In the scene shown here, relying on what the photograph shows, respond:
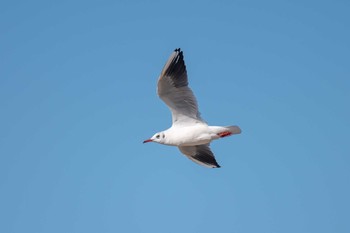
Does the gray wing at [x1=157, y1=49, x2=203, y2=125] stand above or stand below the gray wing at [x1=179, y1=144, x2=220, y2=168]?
above

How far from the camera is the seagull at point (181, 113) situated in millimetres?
16484

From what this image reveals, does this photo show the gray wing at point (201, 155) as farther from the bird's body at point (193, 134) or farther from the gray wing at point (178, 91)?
the gray wing at point (178, 91)

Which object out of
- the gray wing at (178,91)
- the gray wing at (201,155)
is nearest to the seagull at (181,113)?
the gray wing at (178,91)

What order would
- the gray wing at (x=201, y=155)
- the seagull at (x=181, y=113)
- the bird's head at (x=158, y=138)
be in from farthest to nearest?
the gray wing at (x=201, y=155), the bird's head at (x=158, y=138), the seagull at (x=181, y=113)

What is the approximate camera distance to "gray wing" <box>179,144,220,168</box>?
18.2 metres

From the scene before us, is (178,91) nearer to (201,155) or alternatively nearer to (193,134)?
(193,134)

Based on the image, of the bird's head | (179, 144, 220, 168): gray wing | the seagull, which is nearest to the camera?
the seagull

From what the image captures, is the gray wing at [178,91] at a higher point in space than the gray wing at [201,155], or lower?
higher

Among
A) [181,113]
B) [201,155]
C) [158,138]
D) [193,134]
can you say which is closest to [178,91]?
[181,113]

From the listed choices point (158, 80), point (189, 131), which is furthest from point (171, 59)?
point (189, 131)

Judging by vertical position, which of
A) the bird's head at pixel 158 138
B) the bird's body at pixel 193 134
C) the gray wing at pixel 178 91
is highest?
the gray wing at pixel 178 91

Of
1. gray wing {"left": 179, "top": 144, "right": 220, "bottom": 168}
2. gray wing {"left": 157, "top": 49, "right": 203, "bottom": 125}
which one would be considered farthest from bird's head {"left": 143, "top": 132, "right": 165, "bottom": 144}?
gray wing {"left": 179, "top": 144, "right": 220, "bottom": 168}

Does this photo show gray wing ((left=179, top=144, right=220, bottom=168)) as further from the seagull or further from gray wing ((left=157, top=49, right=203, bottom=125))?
gray wing ((left=157, top=49, right=203, bottom=125))

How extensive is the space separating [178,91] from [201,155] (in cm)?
238
